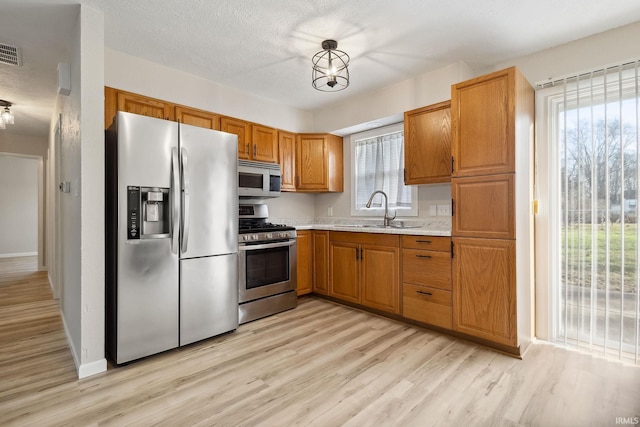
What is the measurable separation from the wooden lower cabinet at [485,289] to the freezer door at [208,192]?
2.00 metres

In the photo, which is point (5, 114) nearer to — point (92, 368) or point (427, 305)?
point (92, 368)

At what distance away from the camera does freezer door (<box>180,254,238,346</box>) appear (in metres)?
2.48

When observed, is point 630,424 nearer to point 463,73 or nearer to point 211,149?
point 463,73

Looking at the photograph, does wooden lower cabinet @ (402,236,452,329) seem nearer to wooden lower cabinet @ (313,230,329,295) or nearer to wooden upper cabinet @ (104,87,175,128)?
wooden lower cabinet @ (313,230,329,295)

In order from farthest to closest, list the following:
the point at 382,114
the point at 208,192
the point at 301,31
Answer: the point at 382,114, the point at 208,192, the point at 301,31

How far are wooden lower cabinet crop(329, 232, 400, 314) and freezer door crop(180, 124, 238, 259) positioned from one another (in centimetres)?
129

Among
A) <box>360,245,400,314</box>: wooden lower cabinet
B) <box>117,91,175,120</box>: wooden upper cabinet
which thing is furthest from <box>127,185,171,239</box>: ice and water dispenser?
<box>360,245,400,314</box>: wooden lower cabinet

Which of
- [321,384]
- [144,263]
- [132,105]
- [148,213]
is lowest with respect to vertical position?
[321,384]

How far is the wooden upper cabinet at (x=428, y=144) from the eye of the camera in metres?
3.01

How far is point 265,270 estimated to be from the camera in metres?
3.23

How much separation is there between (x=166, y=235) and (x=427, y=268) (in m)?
2.25

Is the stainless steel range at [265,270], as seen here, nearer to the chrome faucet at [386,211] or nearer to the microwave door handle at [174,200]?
the microwave door handle at [174,200]

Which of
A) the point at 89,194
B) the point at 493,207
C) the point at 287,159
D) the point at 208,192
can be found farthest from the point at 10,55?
the point at 493,207

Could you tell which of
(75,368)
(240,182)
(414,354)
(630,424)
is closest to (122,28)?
(240,182)
